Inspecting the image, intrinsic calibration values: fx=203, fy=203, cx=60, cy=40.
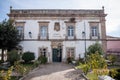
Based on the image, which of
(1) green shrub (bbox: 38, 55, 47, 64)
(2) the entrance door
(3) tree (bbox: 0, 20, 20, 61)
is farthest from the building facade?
(3) tree (bbox: 0, 20, 20, 61)

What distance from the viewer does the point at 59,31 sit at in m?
28.8

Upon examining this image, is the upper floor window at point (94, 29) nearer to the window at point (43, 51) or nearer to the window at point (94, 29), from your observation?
the window at point (94, 29)

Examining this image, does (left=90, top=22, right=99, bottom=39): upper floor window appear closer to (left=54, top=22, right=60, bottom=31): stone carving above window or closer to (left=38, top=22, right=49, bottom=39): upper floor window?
(left=54, top=22, right=60, bottom=31): stone carving above window

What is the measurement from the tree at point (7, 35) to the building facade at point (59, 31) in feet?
6.81

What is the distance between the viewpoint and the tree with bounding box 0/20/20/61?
83.2 feet

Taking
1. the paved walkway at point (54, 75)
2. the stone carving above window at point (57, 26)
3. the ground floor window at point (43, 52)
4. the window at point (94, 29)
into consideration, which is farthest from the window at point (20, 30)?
the paved walkway at point (54, 75)

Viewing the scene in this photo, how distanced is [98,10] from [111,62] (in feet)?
29.8

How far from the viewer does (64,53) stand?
94.2 ft

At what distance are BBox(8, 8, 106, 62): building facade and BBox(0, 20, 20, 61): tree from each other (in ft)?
6.81

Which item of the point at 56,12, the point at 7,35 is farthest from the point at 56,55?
the point at 7,35

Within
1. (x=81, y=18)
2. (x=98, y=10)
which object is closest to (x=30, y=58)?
(x=81, y=18)

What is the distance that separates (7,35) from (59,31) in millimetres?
7329

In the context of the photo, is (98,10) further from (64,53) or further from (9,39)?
(9,39)

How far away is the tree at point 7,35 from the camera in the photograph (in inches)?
998
